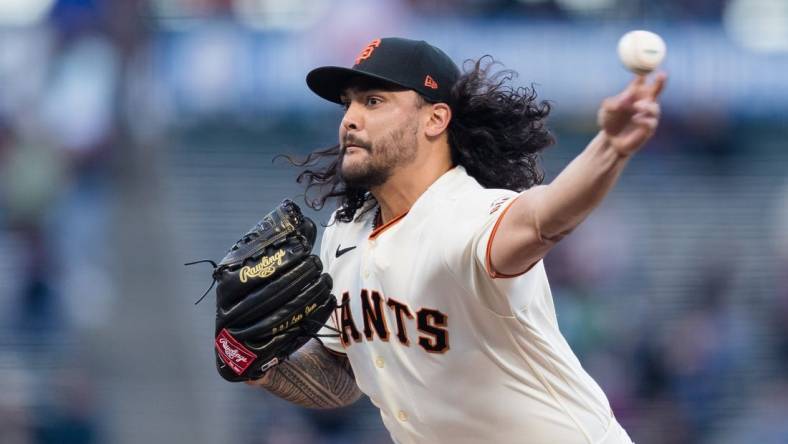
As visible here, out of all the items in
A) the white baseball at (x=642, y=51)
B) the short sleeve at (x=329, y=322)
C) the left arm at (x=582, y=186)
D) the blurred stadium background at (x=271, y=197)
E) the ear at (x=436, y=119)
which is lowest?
the blurred stadium background at (x=271, y=197)

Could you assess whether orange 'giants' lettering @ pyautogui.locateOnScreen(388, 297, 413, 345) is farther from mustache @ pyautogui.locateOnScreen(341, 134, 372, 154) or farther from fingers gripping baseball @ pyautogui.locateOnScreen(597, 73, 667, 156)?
fingers gripping baseball @ pyautogui.locateOnScreen(597, 73, 667, 156)

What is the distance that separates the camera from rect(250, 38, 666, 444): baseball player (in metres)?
3.39

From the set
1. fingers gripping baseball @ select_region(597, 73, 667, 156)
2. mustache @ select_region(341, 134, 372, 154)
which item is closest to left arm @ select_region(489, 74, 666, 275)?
fingers gripping baseball @ select_region(597, 73, 667, 156)

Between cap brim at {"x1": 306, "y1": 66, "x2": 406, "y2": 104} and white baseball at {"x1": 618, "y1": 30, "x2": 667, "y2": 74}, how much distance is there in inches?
48.6

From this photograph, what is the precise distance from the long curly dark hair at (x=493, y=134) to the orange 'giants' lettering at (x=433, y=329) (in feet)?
2.05

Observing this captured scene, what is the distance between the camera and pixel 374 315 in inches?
149

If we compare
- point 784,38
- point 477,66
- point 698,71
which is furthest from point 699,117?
point 477,66

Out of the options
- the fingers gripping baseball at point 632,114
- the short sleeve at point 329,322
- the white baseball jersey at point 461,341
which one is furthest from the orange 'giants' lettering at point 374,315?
the fingers gripping baseball at point 632,114

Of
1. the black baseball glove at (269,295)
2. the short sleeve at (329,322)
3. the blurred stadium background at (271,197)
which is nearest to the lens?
the black baseball glove at (269,295)

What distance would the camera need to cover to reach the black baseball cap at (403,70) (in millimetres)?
3848

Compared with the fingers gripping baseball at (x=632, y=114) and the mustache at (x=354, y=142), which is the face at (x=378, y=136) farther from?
the fingers gripping baseball at (x=632, y=114)

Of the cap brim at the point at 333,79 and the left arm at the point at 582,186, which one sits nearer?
the left arm at the point at 582,186

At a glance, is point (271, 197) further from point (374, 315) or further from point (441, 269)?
point (441, 269)

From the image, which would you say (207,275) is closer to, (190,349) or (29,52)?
(190,349)
